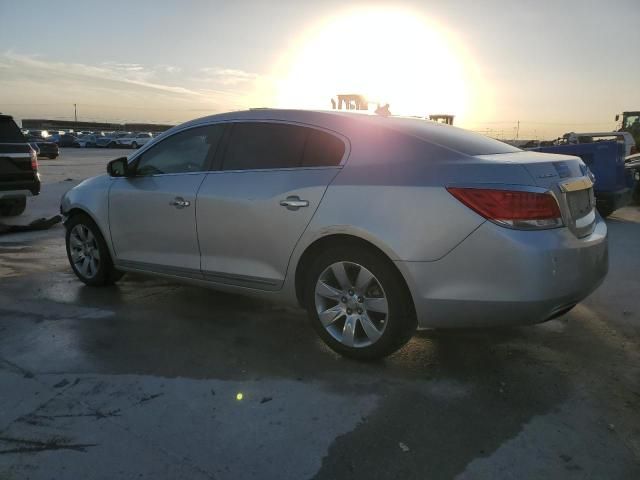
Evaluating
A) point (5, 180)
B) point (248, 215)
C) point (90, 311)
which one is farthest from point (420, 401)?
point (5, 180)

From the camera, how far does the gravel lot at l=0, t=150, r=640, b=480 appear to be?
2.53 metres

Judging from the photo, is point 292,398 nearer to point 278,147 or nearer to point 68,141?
point 278,147

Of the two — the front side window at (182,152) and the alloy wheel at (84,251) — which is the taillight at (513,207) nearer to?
the front side window at (182,152)

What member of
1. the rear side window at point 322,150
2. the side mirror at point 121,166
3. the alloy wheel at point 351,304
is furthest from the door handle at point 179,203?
the alloy wheel at point 351,304

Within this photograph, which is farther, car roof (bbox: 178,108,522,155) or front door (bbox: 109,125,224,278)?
front door (bbox: 109,125,224,278)

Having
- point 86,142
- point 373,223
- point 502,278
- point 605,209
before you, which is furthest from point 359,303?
point 86,142

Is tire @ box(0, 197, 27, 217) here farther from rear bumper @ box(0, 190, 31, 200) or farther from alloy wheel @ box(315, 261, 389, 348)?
alloy wheel @ box(315, 261, 389, 348)

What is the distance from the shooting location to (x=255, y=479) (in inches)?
94.7

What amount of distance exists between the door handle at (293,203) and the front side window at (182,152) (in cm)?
98

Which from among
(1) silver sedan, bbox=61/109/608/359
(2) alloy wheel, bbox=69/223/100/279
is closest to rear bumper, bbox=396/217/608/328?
(1) silver sedan, bbox=61/109/608/359

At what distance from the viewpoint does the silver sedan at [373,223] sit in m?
3.07

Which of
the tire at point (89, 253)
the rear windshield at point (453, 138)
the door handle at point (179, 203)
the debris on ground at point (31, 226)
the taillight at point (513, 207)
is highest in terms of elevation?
the rear windshield at point (453, 138)

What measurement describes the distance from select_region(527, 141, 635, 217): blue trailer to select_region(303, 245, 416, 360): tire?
7.40 metres

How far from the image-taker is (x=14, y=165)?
30.1 feet
